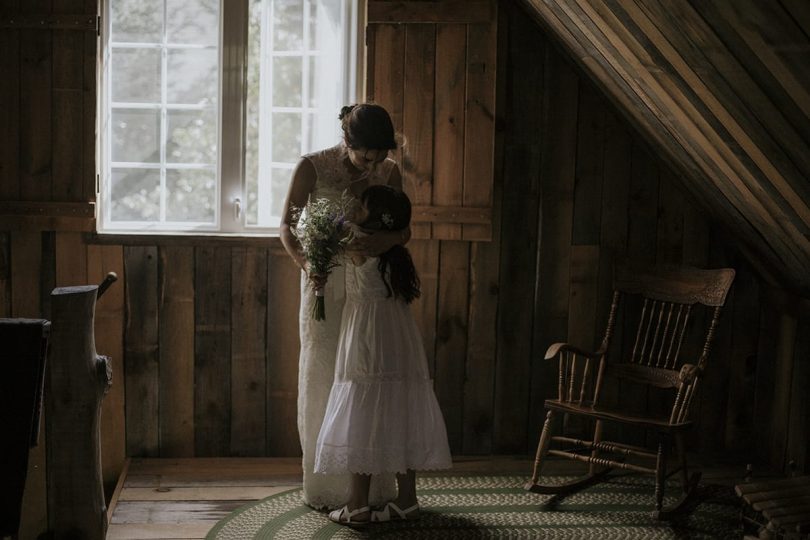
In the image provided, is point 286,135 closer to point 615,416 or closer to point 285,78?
point 285,78

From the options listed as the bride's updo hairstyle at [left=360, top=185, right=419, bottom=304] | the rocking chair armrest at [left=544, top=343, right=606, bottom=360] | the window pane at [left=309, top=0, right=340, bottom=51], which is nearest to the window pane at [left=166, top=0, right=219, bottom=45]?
the window pane at [left=309, top=0, right=340, bottom=51]

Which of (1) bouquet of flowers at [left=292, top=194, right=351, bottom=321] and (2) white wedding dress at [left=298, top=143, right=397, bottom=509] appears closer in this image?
(1) bouquet of flowers at [left=292, top=194, right=351, bottom=321]

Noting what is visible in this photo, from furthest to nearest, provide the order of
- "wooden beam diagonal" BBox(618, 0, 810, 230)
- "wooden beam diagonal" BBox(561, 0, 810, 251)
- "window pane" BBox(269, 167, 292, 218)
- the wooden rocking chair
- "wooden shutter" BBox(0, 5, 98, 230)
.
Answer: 1. "window pane" BBox(269, 167, 292, 218)
2. "wooden shutter" BBox(0, 5, 98, 230)
3. the wooden rocking chair
4. "wooden beam diagonal" BBox(561, 0, 810, 251)
5. "wooden beam diagonal" BBox(618, 0, 810, 230)

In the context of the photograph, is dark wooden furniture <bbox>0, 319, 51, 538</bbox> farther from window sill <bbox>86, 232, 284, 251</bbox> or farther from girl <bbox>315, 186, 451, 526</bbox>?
window sill <bbox>86, 232, 284, 251</bbox>

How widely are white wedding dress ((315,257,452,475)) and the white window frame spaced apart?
3.33ft

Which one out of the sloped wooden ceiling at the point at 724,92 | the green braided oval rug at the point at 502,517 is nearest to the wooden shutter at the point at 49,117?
the green braided oval rug at the point at 502,517

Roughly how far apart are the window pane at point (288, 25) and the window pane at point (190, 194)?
64 centimetres

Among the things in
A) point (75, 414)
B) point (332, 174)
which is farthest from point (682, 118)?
point (75, 414)

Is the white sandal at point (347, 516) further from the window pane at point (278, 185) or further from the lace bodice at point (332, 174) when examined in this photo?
the window pane at point (278, 185)

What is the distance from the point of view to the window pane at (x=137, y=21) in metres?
4.30

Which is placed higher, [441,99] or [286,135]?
[441,99]

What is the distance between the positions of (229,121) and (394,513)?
1.82 meters

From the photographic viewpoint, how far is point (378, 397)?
137 inches

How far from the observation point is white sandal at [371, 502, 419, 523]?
365 centimetres
